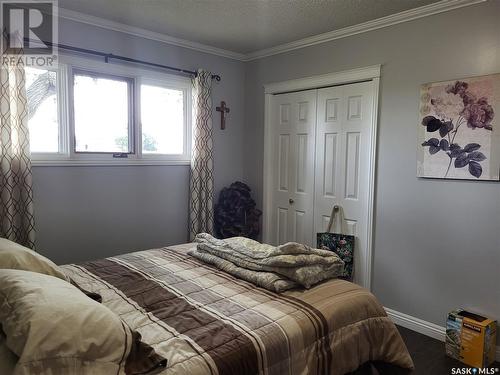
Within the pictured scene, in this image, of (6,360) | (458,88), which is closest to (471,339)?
(458,88)

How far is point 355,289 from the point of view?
1.97m

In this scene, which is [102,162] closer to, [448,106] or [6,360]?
[6,360]

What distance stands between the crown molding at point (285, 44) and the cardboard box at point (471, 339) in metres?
2.19

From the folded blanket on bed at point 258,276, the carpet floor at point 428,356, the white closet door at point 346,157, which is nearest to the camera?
the folded blanket on bed at point 258,276

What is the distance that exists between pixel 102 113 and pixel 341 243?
8.15 ft

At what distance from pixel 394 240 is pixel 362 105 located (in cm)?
120

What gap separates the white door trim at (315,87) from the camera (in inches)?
122

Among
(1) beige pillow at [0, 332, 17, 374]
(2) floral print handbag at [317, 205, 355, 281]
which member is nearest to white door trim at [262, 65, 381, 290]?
(2) floral print handbag at [317, 205, 355, 281]

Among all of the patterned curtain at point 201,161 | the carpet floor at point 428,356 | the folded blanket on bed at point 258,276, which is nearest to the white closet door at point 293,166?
the patterned curtain at point 201,161

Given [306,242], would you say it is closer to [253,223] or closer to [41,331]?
[253,223]

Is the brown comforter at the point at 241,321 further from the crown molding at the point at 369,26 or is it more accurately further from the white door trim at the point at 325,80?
the crown molding at the point at 369,26

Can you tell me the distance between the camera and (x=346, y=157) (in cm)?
333

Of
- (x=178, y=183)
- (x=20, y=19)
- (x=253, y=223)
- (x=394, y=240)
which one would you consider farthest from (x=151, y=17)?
(x=394, y=240)

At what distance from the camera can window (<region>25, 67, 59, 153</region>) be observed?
2.89m
